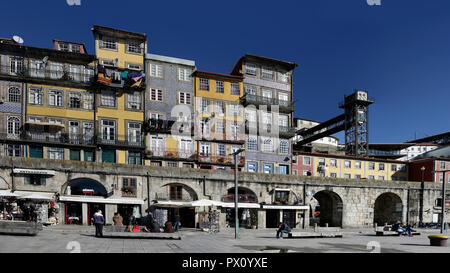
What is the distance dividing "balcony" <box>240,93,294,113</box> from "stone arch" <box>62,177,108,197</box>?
20.9 meters

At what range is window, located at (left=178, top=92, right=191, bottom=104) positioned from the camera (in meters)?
37.8

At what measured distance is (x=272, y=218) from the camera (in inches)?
1304

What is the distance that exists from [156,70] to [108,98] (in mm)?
6671

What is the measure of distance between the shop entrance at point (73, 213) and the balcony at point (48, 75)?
48.4 feet

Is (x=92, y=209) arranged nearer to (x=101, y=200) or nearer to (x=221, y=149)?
(x=101, y=200)

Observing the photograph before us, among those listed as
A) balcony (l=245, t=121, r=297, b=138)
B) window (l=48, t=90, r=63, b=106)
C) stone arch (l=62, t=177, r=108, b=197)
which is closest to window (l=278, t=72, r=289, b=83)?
balcony (l=245, t=121, r=297, b=138)

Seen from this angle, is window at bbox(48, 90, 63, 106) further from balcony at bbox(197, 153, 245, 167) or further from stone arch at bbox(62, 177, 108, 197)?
balcony at bbox(197, 153, 245, 167)

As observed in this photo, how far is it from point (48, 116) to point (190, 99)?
52.9 feet

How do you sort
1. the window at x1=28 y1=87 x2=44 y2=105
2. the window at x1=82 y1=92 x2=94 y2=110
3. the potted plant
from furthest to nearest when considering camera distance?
the window at x1=82 y1=92 x2=94 y2=110 → the window at x1=28 y1=87 x2=44 y2=105 → the potted plant

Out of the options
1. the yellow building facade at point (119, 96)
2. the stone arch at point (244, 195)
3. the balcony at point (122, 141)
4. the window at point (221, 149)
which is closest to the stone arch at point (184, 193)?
the stone arch at point (244, 195)

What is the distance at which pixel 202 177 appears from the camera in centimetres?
3012

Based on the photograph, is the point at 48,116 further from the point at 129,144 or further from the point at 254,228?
the point at 254,228
